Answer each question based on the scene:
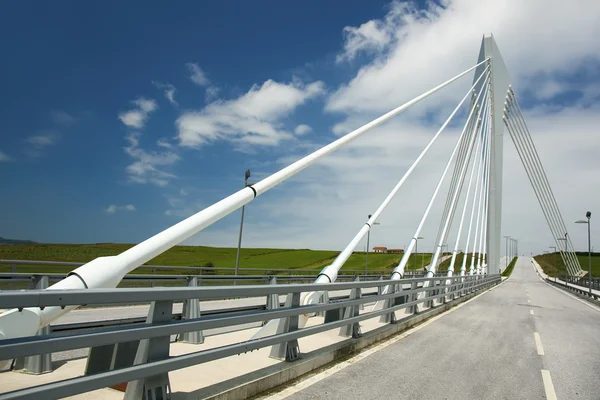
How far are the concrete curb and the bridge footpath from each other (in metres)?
0.20

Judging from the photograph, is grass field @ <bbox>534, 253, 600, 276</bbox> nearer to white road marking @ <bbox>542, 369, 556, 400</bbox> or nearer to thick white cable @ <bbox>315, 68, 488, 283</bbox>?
thick white cable @ <bbox>315, 68, 488, 283</bbox>


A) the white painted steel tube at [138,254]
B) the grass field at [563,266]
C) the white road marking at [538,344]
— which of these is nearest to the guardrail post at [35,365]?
the white painted steel tube at [138,254]

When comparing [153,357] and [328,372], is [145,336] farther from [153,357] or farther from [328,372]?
[328,372]

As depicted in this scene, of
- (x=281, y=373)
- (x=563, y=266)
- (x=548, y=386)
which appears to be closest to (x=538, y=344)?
(x=548, y=386)

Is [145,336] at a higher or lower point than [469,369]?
higher

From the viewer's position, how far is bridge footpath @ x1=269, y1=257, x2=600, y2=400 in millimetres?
5594

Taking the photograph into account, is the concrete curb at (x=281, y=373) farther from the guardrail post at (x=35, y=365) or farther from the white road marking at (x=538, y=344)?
the white road marking at (x=538, y=344)

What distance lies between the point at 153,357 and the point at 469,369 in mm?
5086

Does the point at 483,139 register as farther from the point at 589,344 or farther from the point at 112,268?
the point at 112,268

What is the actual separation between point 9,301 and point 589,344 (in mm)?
11421

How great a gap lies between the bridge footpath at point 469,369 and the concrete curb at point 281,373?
20cm

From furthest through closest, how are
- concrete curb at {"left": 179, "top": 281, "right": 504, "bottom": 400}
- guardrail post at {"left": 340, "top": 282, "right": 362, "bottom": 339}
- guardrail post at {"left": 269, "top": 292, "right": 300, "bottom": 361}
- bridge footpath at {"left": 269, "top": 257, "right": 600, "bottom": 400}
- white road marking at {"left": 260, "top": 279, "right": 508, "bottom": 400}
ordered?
guardrail post at {"left": 340, "top": 282, "right": 362, "bottom": 339}, guardrail post at {"left": 269, "top": 292, "right": 300, "bottom": 361}, bridge footpath at {"left": 269, "top": 257, "right": 600, "bottom": 400}, white road marking at {"left": 260, "top": 279, "right": 508, "bottom": 400}, concrete curb at {"left": 179, "top": 281, "right": 504, "bottom": 400}

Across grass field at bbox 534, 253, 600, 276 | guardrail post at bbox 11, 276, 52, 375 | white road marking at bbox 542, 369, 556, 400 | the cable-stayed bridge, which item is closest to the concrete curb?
the cable-stayed bridge

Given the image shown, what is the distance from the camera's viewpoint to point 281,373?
5.49 metres
